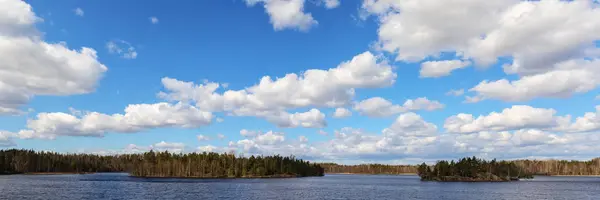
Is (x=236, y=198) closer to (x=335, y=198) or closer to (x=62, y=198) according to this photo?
(x=335, y=198)

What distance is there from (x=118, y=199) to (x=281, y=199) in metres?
37.8

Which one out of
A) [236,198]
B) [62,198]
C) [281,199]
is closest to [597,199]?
[281,199]

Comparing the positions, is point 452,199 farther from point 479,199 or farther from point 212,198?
point 212,198

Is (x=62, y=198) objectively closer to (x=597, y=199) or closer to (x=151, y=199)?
(x=151, y=199)

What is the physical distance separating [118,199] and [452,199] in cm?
8162

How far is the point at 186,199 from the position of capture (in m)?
114

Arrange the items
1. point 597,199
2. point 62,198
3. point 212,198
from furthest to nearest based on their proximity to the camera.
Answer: point 597,199
point 212,198
point 62,198

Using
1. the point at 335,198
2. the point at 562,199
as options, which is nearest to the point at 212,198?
the point at 335,198

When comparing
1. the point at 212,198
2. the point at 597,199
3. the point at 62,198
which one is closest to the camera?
the point at 62,198

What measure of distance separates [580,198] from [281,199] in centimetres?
8268

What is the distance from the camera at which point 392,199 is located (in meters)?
124

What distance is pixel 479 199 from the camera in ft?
408

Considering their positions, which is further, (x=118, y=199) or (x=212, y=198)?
(x=212, y=198)

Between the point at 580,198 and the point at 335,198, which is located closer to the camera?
the point at 335,198
